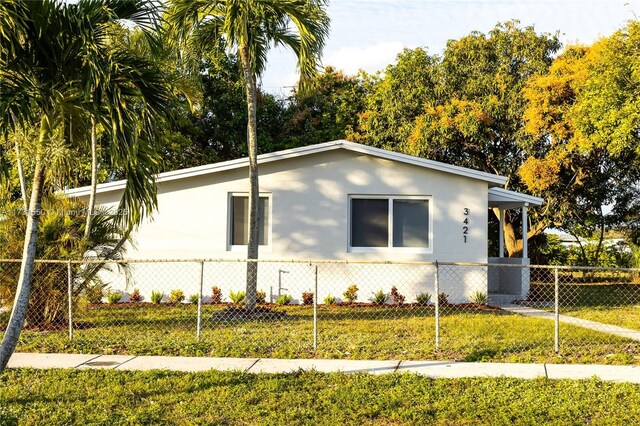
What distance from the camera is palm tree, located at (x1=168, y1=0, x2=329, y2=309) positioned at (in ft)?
40.0

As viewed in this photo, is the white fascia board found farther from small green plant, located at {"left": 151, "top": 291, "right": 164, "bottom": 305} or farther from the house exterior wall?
small green plant, located at {"left": 151, "top": 291, "right": 164, "bottom": 305}

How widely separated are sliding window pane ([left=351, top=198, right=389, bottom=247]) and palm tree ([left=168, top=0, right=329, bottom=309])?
2.98 metres

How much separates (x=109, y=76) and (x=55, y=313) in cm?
598

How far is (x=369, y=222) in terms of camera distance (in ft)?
50.9

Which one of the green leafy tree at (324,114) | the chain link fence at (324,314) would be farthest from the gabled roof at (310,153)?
the green leafy tree at (324,114)

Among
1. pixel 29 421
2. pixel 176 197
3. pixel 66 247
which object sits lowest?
pixel 29 421

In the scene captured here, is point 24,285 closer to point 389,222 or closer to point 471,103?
point 389,222

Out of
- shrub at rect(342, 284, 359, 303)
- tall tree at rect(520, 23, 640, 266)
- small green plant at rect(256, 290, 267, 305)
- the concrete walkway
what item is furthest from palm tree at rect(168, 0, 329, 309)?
tall tree at rect(520, 23, 640, 266)

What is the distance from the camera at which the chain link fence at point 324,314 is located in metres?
9.28

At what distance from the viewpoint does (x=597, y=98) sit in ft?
53.1

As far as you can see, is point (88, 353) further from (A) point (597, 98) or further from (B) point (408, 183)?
(A) point (597, 98)

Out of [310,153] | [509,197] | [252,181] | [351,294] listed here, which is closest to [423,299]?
[351,294]

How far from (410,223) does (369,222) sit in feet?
3.17

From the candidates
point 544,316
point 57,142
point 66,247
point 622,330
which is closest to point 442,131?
point 544,316
